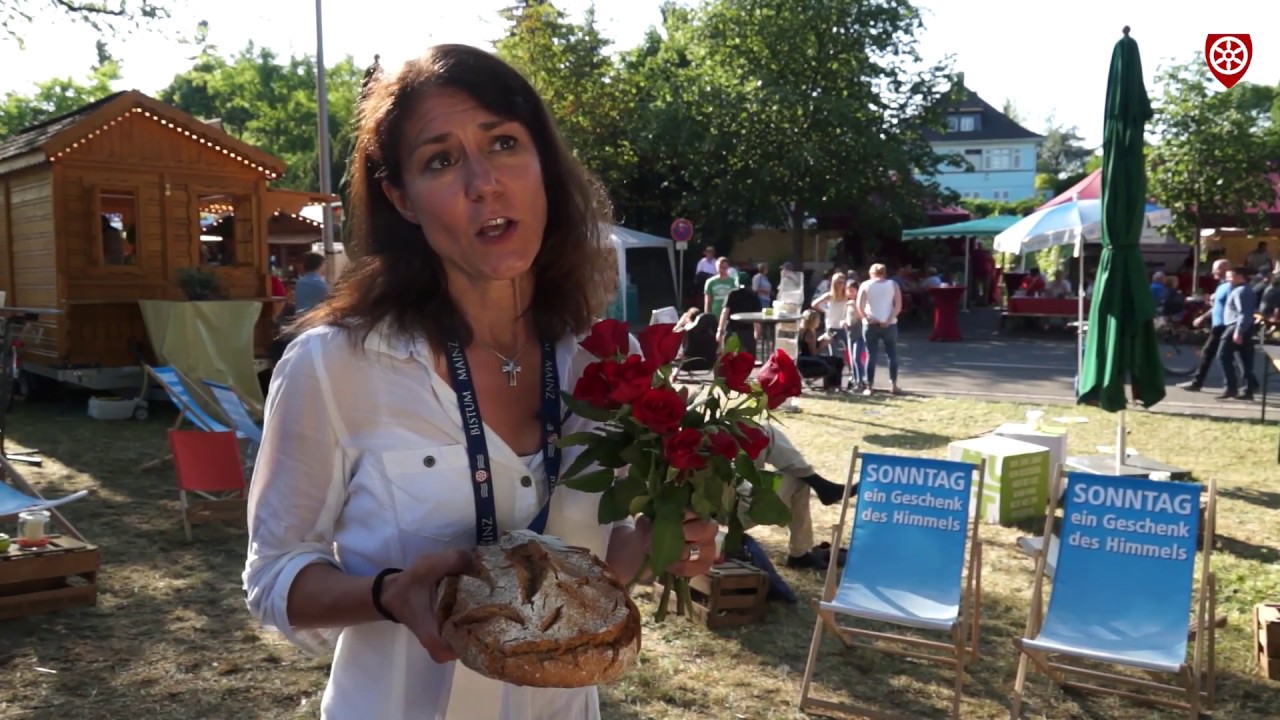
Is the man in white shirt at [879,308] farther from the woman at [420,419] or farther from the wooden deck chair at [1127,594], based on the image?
the woman at [420,419]

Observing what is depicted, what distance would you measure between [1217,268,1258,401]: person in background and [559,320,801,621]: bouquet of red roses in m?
13.9

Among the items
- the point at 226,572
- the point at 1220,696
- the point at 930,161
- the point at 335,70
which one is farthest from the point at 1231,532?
the point at 335,70

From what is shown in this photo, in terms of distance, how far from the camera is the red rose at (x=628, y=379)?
1391 millimetres

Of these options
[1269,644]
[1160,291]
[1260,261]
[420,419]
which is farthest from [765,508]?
[1260,261]

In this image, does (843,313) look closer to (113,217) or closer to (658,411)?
(113,217)

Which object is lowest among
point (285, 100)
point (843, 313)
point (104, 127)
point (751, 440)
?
point (843, 313)

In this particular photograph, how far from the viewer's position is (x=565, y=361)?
1.63 meters

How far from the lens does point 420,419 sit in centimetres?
141

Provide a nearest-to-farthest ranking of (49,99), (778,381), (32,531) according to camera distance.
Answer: (778,381) < (32,531) < (49,99)

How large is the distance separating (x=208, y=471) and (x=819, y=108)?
23.6 m

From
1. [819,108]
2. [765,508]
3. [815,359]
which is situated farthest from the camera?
[819,108]

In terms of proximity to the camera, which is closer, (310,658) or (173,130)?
(310,658)

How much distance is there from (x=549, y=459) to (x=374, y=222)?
441 mm

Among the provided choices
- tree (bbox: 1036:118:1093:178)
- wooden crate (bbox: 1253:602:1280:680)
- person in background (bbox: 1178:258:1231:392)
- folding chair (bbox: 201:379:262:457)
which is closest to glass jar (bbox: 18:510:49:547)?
folding chair (bbox: 201:379:262:457)
